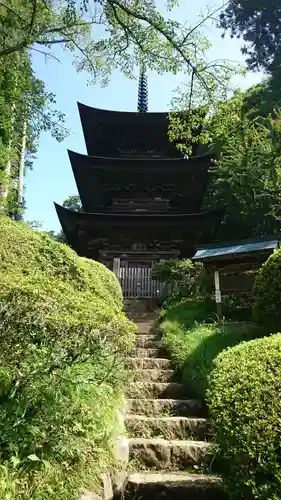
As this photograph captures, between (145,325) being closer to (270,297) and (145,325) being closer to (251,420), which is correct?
(270,297)

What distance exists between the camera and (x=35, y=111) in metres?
9.09

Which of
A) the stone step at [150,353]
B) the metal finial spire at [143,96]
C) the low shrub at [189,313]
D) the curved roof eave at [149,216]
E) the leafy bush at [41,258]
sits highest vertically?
the metal finial spire at [143,96]

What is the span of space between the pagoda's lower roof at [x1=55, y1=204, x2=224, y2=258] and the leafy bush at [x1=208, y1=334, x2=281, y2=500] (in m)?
10.0

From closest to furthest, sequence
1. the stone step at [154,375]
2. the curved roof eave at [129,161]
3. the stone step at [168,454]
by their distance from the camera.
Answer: the stone step at [168,454]
the stone step at [154,375]
the curved roof eave at [129,161]

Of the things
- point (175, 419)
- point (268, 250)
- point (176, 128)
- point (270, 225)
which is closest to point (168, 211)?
point (270, 225)

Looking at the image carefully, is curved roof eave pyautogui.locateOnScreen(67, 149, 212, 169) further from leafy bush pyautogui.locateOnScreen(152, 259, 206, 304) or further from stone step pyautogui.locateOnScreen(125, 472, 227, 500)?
stone step pyautogui.locateOnScreen(125, 472, 227, 500)

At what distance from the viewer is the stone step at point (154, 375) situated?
5.99 meters

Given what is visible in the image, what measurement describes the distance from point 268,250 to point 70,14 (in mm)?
5919

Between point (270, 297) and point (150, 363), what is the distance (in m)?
2.18

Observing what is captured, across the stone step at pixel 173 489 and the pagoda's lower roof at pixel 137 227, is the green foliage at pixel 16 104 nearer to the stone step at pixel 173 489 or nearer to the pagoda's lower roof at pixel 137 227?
the pagoda's lower roof at pixel 137 227

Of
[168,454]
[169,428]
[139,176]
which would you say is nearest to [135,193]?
[139,176]

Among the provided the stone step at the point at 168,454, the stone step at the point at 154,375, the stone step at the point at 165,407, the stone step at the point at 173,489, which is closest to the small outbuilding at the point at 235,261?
the stone step at the point at 154,375

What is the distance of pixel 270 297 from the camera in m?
6.35

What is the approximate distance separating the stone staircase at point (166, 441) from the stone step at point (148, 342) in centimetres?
122
